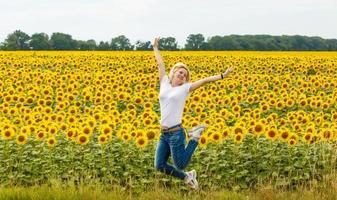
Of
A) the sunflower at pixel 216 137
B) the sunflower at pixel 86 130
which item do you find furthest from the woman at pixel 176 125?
the sunflower at pixel 86 130

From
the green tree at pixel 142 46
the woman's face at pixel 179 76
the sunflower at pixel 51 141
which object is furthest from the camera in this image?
the green tree at pixel 142 46

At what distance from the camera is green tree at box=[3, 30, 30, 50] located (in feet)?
205

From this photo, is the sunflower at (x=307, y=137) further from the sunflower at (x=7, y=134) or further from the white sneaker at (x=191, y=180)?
the sunflower at (x=7, y=134)

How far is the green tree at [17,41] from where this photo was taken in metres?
62.5

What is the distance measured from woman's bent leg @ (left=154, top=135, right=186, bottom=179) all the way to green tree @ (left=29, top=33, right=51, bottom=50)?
55.5m

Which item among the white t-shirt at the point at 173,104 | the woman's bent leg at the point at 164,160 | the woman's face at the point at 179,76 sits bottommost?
the woman's bent leg at the point at 164,160

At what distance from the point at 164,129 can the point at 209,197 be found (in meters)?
1.02

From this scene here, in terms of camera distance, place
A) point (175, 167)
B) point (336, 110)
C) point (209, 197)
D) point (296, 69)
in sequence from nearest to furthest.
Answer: point (209, 197) < point (175, 167) < point (336, 110) < point (296, 69)

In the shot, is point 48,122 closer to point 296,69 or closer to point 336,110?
point 336,110

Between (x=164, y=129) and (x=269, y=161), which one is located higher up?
(x=164, y=129)

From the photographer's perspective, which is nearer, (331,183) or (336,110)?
(331,183)

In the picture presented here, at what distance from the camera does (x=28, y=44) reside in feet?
207

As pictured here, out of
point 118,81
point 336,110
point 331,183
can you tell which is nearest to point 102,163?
point 331,183

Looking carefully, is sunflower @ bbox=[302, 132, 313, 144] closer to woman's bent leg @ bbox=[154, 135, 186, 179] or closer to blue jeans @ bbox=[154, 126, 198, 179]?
blue jeans @ bbox=[154, 126, 198, 179]
